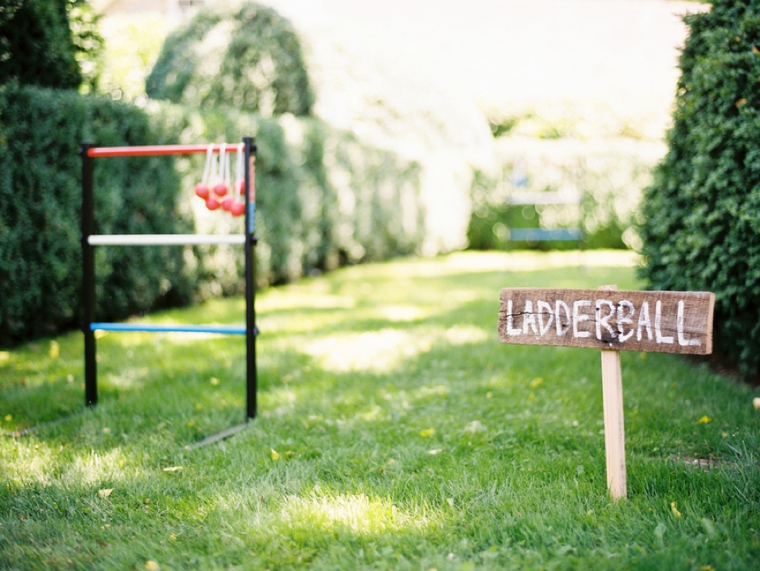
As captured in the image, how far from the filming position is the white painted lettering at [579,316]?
91.6 inches

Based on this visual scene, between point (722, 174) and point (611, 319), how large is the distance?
1.88 metres

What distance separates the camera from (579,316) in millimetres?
2342

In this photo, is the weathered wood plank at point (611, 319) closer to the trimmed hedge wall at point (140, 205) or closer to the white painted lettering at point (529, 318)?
the white painted lettering at point (529, 318)

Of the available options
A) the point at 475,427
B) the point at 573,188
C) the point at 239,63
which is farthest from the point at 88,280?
the point at 573,188

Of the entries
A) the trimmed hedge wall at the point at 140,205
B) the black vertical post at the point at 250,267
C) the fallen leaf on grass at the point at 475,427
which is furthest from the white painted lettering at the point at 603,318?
the trimmed hedge wall at the point at 140,205

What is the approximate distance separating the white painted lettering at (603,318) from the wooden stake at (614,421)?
5 centimetres

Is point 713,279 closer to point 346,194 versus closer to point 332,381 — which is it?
point 332,381

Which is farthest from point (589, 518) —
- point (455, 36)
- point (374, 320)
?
point (455, 36)

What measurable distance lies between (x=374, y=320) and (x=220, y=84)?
6.72 meters

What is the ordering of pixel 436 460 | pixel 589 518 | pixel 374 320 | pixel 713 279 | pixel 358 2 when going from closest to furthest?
pixel 589 518 < pixel 436 460 < pixel 713 279 < pixel 374 320 < pixel 358 2

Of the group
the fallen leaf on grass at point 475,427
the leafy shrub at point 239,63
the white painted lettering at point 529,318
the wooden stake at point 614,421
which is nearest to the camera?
the wooden stake at point 614,421

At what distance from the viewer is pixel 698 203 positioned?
3.87 meters

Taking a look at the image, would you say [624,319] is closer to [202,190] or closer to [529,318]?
[529,318]

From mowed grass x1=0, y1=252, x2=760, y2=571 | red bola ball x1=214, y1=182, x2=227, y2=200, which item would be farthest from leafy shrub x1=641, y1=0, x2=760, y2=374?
red bola ball x1=214, y1=182, x2=227, y2=200
